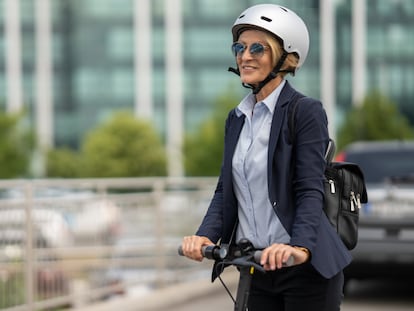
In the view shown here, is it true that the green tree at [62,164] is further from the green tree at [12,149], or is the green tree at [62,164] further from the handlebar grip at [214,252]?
the handlebar grip at [214,252]

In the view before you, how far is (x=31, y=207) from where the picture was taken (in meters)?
8.57

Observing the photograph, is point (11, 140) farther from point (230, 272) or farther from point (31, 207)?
point (31, 207)

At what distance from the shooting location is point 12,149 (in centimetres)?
6456

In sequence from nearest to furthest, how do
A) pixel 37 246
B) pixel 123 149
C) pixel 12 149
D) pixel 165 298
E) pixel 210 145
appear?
pixel 37 246, pixel 165 298, pixel 12 149, pixel 210 145, pixel 123 149

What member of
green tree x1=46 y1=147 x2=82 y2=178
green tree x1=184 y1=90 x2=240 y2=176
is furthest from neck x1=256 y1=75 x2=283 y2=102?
green tree x1=46 y1=147 x2=82 y2=178

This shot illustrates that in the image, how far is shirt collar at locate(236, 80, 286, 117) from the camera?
11.8 ft

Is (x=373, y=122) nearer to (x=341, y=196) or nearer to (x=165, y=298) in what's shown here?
(x=165, y=298)

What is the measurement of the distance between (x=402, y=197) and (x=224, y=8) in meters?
72.9

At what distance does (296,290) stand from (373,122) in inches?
2773

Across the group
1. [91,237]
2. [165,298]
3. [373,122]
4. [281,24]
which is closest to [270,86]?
[281,24]

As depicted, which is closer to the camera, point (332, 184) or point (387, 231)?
point (332, 184)

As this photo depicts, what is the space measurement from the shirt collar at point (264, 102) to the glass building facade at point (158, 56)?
253ft

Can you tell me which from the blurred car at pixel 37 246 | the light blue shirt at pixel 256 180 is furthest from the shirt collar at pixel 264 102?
the blurred car at pixel 37 246

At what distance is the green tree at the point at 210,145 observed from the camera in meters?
70.2
